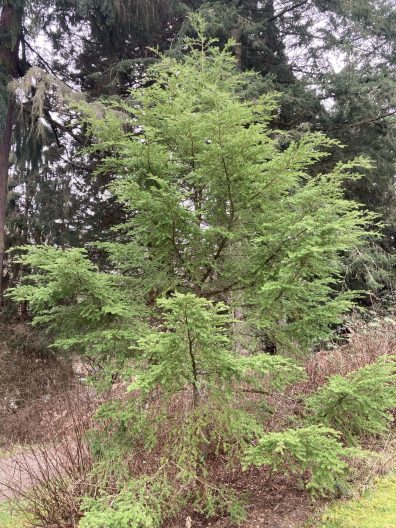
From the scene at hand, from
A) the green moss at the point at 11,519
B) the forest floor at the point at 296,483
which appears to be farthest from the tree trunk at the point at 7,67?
the green moss at the point at 11,519

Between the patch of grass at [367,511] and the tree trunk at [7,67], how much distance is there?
7.33 metres

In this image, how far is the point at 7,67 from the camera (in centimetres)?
805

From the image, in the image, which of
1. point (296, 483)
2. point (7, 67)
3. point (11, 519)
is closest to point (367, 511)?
point (296, 483)

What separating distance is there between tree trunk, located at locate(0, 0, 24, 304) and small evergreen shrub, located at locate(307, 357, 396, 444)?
6.97 meters

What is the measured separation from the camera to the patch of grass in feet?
10.1

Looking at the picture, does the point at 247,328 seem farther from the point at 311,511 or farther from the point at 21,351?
the point at 21,351

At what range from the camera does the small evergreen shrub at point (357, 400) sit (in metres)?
2.93

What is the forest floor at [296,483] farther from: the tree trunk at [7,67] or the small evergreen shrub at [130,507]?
the tree trunk at [7,67]

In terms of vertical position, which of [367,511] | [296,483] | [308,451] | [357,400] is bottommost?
[367,511]

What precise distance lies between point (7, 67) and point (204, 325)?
25.5 feet

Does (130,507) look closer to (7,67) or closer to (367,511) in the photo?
(367,511)

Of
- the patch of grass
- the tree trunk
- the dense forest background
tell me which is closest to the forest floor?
the patch of grass

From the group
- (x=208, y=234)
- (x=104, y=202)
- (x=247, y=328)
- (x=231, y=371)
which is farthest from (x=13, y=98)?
(x=231, y=371)

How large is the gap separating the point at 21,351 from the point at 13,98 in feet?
16.4
